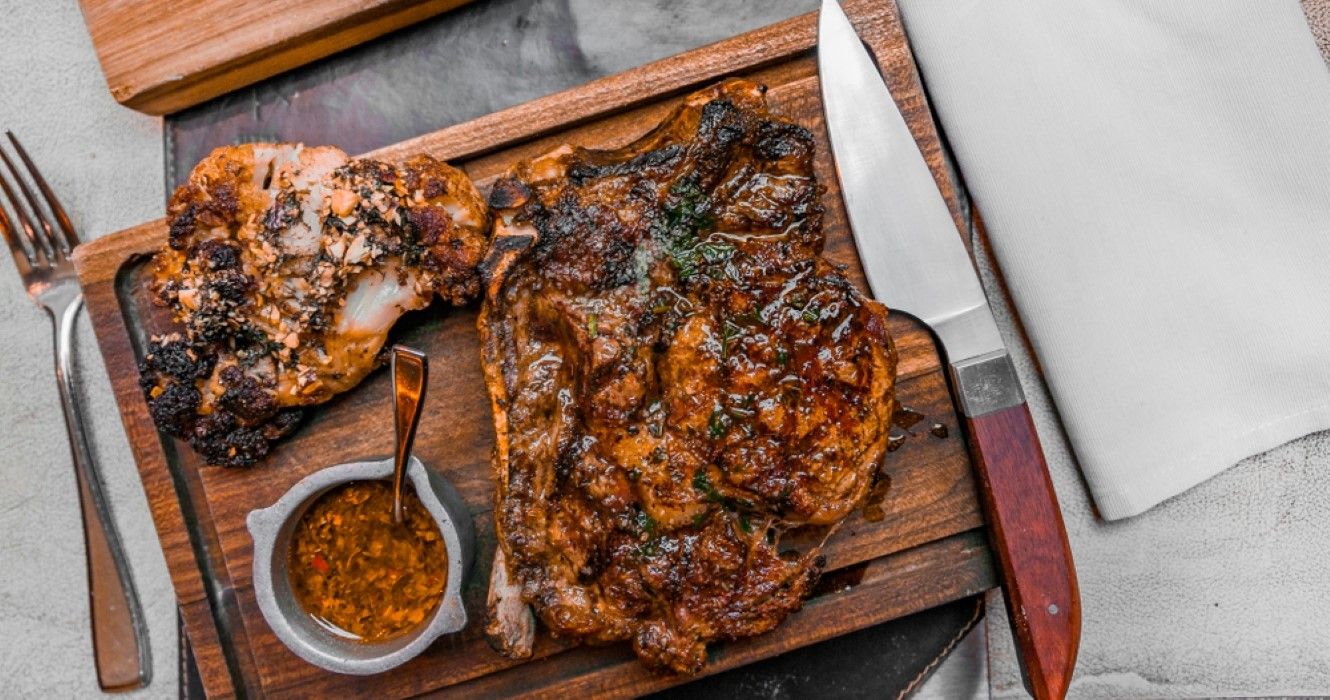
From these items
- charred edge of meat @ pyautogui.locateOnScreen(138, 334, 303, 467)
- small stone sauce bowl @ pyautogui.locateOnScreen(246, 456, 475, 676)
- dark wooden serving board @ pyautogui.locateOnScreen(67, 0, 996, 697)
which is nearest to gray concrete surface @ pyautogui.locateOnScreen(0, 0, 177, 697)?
dark wooden serving board @ pyautogui.locateOnScreen(67, 0, 996, 697)

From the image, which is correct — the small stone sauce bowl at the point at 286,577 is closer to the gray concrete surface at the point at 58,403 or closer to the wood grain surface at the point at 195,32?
the gray concrete surface at the point at 58,403

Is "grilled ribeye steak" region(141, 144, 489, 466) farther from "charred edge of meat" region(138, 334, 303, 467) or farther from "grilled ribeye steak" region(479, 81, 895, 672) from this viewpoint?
"grilled ribeye steak" region(479, 81, 895, 672)

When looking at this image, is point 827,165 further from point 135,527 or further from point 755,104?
point 135,527

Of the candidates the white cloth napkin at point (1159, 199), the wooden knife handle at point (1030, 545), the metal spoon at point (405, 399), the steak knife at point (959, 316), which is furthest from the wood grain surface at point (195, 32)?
the wooden knife handle at point (1030, 545)

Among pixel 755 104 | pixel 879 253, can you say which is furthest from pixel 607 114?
pixel 879 253

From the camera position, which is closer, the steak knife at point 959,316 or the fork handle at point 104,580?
the steak knife at point 959,316

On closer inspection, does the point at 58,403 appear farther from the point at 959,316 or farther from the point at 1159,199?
the point at 1159,199
